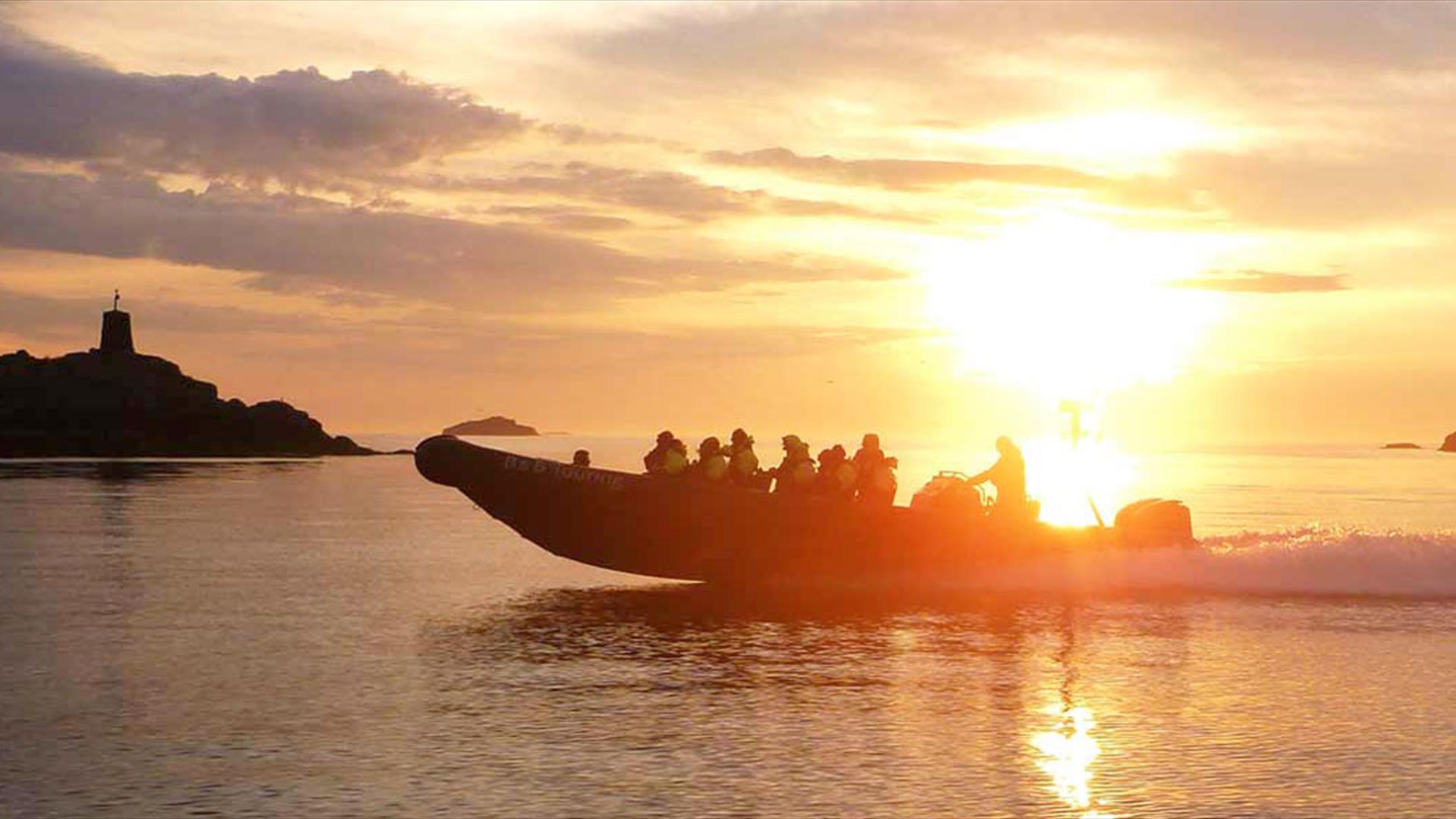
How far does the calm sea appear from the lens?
36.6 feet

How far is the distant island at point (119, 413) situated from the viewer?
13388 cm

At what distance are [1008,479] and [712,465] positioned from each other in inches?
196


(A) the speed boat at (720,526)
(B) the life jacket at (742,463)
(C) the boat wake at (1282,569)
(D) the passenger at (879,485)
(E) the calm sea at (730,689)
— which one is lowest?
(E) the calm sea at (730,689)

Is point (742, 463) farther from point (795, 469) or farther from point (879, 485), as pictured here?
point (879, 485)

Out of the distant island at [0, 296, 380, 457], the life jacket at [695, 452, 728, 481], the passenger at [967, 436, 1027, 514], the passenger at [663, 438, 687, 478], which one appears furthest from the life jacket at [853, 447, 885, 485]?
the distant island at [0, 296, 380, 457]

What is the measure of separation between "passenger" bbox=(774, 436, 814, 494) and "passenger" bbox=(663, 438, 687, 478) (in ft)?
5.13

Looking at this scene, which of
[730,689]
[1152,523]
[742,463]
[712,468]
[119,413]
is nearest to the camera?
[730,689]

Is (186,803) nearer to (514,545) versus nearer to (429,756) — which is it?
(429,756)

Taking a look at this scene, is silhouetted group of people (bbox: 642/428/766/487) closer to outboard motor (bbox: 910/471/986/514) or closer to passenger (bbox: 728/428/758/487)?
passenger (bbox: 728/428/758/487)

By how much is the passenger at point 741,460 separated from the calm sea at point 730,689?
2.13 metres

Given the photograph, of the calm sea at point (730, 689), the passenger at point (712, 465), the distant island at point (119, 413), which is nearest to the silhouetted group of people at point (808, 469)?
the passenger at point (712, 465)

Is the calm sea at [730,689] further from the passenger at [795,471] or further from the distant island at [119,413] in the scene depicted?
the distant island at [119,413]

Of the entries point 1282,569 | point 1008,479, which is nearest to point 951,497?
point 1008,479

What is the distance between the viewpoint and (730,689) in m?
15.9
